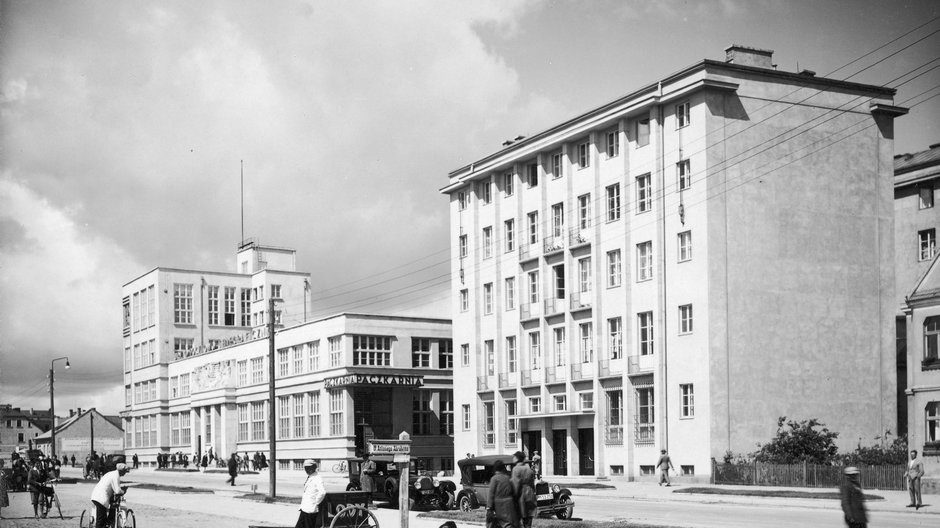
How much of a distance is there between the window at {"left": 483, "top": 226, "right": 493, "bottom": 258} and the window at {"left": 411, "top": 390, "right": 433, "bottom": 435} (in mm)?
15814

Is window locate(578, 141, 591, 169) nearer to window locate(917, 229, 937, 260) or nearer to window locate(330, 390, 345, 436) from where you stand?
window locate(917, 229, 937, 260)

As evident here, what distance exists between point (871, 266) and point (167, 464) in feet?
236

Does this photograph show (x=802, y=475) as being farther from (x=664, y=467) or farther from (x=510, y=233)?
(x=510, y=233)

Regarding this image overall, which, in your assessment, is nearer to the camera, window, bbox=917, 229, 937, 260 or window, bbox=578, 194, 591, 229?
window, bbox=578, 194, 591, 229

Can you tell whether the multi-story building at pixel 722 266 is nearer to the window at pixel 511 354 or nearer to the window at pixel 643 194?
the window at pixel 643 194

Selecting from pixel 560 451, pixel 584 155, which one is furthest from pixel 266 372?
pixel 584 155

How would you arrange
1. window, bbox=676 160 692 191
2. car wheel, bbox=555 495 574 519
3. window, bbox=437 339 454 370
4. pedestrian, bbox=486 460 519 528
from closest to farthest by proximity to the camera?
pedestrian, bbox=486 460 519 528
car wheel, bbox=555 495 574 519
window, bbox=676 160 692 191
window, bbox=437 339 454 370

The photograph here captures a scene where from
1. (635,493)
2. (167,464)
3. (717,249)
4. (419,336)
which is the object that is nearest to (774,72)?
(717,249)

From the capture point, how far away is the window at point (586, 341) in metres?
61.2

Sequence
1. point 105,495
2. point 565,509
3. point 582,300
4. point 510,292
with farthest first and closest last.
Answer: point 510,292 < point 582,300 < point 565,509 < point 105,495

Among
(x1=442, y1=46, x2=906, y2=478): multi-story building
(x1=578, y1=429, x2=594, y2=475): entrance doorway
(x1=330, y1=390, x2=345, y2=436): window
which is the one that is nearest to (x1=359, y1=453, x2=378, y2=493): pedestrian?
(x1=442, y1=46, x2=906, y2=478): multi-story building

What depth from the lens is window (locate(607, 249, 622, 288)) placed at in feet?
195

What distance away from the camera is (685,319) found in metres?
54.8

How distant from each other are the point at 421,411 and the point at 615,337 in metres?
27.0
